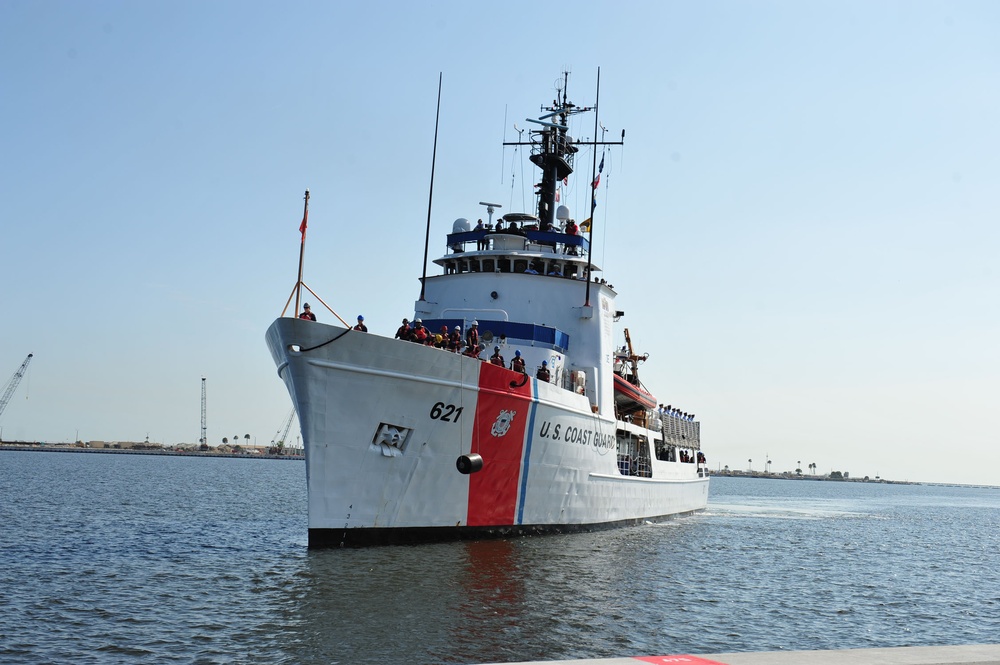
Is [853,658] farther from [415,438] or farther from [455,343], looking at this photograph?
[455,343]

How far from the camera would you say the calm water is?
Result: 411 inches

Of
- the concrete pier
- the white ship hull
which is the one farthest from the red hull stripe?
the concrete pier

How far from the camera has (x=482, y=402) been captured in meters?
17.9

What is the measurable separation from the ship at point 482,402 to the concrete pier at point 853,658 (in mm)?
9891

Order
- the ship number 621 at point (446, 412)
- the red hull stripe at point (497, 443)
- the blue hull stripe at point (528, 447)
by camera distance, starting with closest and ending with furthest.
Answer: the ship number 621 at point (446, 412), the red hull stripe at point (497, 443), the blue hull stripe at point (528, 447)

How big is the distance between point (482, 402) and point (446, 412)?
0.93 meters

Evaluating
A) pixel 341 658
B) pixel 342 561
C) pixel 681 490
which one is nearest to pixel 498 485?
pixel 342 561

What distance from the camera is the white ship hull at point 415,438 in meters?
16.2

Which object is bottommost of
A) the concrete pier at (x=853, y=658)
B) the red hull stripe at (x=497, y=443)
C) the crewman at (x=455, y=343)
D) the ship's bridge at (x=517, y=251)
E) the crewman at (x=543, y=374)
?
the concrete pier at (x=853, y=658)

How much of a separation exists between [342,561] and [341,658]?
19.2 feet

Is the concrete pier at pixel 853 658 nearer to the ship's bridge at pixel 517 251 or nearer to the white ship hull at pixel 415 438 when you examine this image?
the white ship hull at pixel 415 438

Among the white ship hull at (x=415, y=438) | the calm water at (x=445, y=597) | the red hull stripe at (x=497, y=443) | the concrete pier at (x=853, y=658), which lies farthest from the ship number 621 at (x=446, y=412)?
the concrete pier at (x=853, y=658)

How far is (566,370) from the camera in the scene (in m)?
23.5

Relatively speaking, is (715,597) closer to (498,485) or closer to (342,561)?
(498,485)
